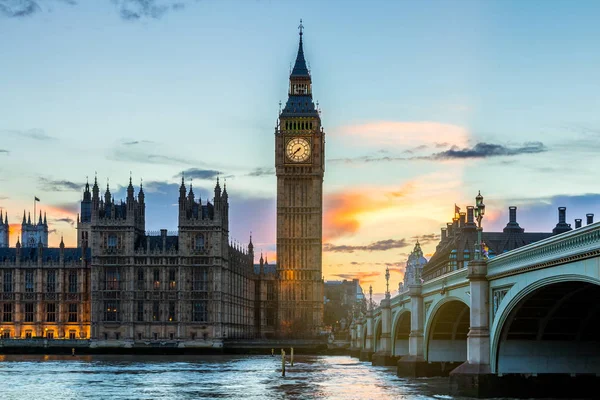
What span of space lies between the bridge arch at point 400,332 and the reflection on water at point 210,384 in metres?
4.45

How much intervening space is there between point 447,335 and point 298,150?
11888cm

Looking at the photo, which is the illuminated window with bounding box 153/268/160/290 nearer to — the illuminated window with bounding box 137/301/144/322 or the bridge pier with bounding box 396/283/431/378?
the illuminated window with bounding box 137/301/144/322

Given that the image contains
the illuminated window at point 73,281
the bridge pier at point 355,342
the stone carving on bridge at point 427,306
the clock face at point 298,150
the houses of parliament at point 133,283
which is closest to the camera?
the stone carving on bridge at point 427,306

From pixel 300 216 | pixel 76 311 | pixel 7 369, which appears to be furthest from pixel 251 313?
pixel 7 369

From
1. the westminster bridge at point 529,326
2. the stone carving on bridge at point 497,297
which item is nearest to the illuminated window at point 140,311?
the westminster bridge at point 529,326

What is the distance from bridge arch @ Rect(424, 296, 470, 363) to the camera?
74438 mm

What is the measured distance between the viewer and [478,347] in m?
52.8

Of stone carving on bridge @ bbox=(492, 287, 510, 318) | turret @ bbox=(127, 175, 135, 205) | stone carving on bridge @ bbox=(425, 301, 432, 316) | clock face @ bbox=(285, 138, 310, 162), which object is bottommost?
stone carving on bridge @ bbox=(425, 301, 432, 316)

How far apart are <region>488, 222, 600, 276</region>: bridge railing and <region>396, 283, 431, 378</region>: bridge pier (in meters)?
27.7

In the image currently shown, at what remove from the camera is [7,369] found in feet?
324

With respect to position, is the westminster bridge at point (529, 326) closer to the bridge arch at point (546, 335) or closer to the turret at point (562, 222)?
the bridge arch at point (546, 335)

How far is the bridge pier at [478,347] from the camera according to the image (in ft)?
172

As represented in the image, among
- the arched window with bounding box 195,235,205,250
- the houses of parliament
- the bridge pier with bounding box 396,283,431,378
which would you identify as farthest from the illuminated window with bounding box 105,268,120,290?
the bridge pier with bounding box 396,283,431,378

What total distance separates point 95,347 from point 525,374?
372 feet
